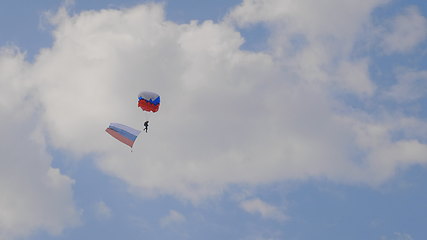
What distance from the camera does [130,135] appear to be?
3917 inches

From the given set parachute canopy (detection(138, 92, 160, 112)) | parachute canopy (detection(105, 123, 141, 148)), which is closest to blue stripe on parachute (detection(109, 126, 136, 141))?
parachute canopy (detection(105, 123, 141, 148))

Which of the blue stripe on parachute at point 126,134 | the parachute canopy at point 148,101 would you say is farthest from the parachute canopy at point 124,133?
the parachute canopy at point 148,101

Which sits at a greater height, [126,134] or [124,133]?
[124,133]

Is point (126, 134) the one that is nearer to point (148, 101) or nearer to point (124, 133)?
point (124, 133)

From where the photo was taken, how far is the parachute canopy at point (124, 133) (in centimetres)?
9906

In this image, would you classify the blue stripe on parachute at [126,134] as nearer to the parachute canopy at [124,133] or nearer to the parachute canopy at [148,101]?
the parachute canopy at [124,133]

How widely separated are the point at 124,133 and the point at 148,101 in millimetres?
7323

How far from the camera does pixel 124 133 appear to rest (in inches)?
3935

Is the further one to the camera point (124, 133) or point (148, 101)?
point (124, 133)

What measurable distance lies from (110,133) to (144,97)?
9.63 m

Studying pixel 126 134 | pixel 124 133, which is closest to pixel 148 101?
pixel 126 134

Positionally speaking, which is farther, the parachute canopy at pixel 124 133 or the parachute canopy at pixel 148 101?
the parachute canopy at pixel 148 101

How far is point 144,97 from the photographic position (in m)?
98.9

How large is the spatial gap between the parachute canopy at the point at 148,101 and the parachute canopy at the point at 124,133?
4.67m
